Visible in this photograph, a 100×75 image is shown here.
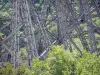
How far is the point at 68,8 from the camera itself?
10.9 meters

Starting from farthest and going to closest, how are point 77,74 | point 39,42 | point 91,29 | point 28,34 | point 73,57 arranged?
point 39,42, point 91,29, point 28,34, point 73,57, point 77,74

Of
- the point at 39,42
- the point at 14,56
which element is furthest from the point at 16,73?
the point at 39,42

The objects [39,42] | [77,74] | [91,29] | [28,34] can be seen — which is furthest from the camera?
[39,42]

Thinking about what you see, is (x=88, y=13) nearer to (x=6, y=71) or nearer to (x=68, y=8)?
(x=68, y=8)

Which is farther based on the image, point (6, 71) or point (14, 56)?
point (14, 56)

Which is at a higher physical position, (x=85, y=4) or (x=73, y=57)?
(x=85, y=4)

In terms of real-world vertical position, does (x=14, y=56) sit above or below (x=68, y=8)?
below

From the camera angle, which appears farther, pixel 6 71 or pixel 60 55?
pixel 6 71

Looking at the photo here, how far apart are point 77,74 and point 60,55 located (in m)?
0.51

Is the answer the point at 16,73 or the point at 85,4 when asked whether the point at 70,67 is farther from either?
the point at 85,4

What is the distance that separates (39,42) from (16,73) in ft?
27.5

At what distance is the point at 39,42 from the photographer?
17734 mm

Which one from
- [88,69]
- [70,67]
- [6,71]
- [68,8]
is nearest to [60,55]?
[70,67]

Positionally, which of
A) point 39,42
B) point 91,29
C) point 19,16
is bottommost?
point 39,42
